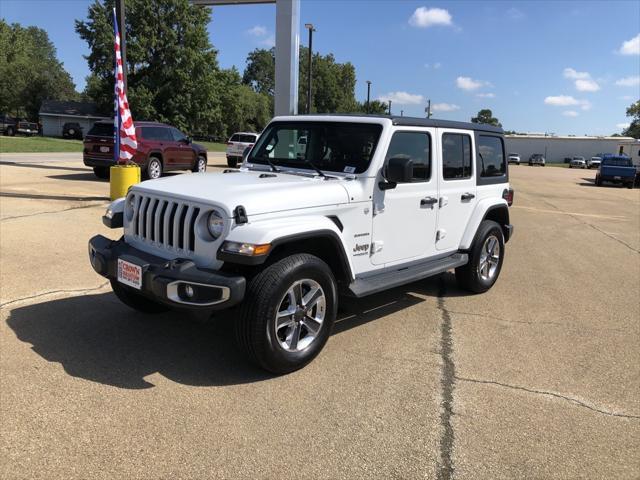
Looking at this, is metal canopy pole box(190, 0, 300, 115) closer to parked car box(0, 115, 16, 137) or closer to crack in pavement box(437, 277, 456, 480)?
crack in pavement box(437, 277, 456, 480)

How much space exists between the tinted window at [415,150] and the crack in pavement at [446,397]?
4.67 feet

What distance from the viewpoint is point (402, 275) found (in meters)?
4.61

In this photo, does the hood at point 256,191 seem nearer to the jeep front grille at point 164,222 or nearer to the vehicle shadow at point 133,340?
the jeep front grille at point 164,222

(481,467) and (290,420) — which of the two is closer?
(481,467)

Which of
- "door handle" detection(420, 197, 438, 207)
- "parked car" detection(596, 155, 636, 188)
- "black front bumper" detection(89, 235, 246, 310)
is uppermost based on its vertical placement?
"parked car" detection(596, 155, 636, 188)

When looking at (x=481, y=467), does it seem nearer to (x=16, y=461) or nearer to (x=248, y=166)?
(x=16, y=461)

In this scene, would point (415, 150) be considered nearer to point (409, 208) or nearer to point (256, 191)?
point (409, 208)

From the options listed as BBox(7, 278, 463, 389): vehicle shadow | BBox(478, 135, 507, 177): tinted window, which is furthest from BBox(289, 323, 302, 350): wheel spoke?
BBox(478, 135, 507, 177): tinted window

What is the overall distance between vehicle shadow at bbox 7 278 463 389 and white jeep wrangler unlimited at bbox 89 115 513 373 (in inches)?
10.8

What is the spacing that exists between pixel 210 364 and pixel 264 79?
364ft

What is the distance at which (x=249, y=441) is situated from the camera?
9.63ft

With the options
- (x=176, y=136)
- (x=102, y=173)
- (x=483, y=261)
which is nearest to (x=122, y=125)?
(x=176, y=136)

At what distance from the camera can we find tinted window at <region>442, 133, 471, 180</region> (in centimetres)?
517

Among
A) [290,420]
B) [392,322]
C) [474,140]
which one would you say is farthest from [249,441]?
[474,140]
